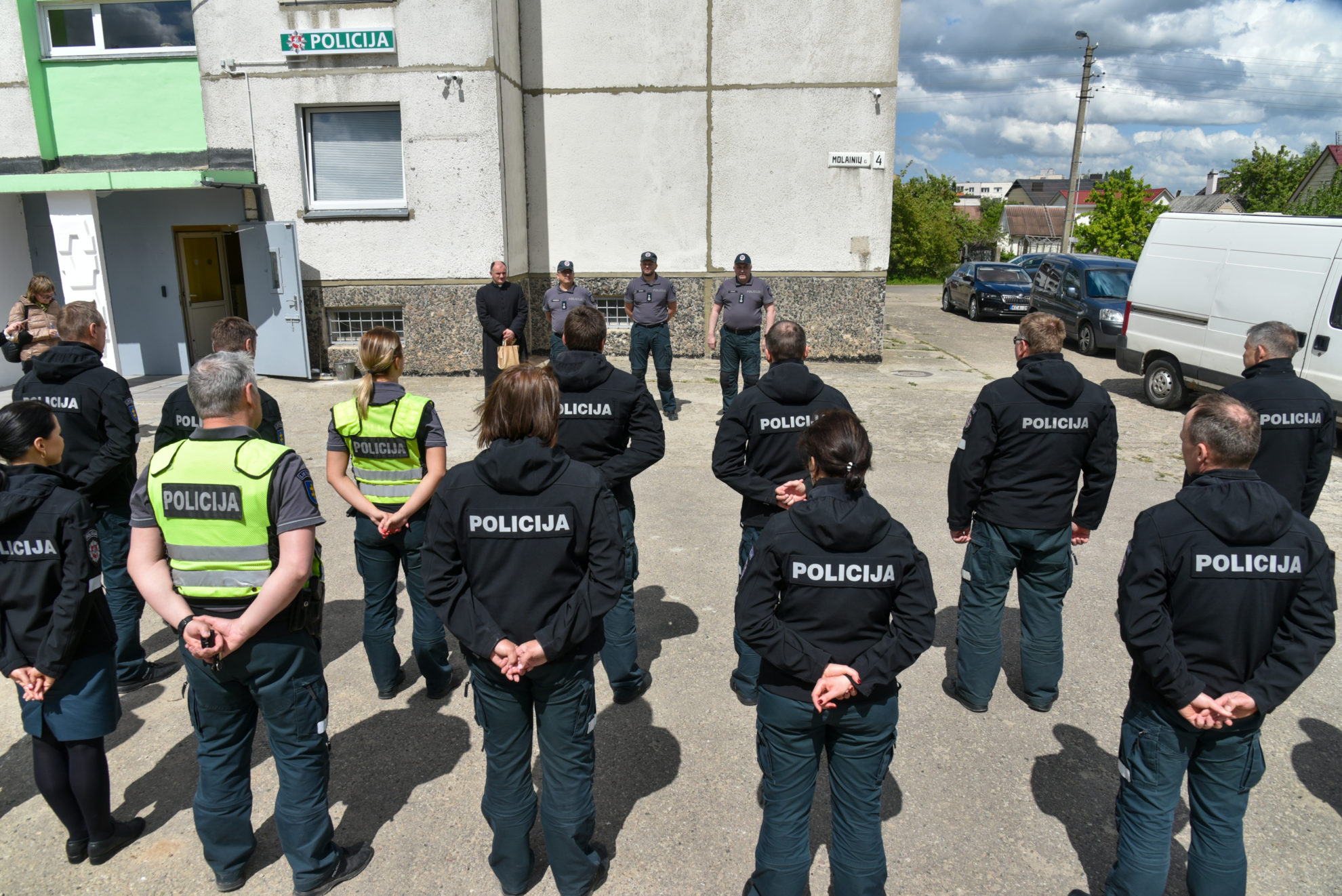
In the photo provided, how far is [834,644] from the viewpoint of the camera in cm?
266

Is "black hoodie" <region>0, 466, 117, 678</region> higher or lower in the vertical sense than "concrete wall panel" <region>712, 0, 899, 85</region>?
lower

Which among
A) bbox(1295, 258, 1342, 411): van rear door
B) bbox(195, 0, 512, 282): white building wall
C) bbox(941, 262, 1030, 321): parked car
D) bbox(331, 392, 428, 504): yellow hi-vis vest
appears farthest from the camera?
bbox(941, 262, 1030, 321): parked car

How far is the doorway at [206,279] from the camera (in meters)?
13.2

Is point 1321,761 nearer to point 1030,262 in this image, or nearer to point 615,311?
point 615,311

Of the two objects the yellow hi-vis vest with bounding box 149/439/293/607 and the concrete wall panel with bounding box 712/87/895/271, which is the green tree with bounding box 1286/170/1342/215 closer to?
the concrete wall panel with bounding box 712/87/895/271

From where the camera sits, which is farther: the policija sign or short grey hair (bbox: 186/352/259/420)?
the policija sign

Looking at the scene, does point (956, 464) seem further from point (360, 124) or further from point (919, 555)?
point (360, 124)

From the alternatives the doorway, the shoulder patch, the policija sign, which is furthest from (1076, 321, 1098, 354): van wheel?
the shoulder patch

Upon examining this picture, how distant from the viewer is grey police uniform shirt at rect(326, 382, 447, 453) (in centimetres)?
397

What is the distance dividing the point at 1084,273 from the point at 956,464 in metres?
14.8

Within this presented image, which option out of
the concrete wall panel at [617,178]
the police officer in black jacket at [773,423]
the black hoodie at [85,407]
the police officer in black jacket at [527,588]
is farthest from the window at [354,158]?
the police officer in black jacket at [527,588]

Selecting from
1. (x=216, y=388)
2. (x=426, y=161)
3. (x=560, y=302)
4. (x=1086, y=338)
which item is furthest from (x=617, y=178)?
(x=216, y=388)

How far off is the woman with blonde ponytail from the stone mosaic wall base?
9321 millimetres

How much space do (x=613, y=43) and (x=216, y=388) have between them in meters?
12.7
